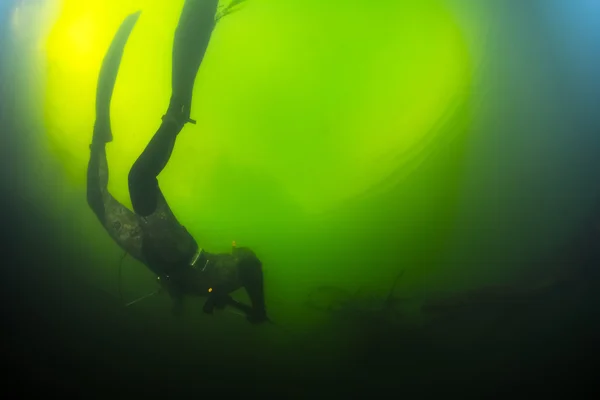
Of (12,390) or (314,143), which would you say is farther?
(12,390)

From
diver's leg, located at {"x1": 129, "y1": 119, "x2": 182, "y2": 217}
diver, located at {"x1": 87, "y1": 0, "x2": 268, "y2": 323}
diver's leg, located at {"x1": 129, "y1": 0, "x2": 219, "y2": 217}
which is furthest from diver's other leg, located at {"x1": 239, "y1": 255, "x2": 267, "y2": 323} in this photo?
diver's leg, located at {"x1": 129, "y1": 0, "x2": 219, "y2": 217}

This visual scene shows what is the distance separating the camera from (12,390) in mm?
2102

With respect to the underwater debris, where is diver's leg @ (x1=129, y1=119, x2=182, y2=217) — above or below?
above

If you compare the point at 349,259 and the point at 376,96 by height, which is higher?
the point at 376,96

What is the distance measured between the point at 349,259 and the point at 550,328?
116 centimetres

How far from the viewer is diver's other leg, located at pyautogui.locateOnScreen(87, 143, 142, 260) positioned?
1789 mm

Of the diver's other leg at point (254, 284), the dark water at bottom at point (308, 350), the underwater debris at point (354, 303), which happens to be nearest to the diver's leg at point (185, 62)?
the diver's other leg at point (254, 284)

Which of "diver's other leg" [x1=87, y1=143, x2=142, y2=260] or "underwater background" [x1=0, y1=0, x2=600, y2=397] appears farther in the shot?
"diver's other leg" [x1=87, y1=143, x2=142, y2=260]

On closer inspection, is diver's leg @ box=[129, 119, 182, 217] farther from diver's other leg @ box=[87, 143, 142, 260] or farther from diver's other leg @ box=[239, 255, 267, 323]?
diver's other leg @ box=[239, 255, 267, 323]

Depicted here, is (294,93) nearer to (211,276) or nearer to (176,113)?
(176,113)

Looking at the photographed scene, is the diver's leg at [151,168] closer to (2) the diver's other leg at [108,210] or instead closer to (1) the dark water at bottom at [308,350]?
(2) the diver's other leg at [108,210]

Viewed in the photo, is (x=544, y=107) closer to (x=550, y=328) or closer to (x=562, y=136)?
(x=562, y=136)

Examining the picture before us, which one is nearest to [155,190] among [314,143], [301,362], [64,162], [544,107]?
[64,162]

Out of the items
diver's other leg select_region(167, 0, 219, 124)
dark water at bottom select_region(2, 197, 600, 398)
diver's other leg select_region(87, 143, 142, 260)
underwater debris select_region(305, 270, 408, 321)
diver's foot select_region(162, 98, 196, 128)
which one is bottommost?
dark water at bottom select_region(2, 197, 600, 398)
